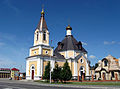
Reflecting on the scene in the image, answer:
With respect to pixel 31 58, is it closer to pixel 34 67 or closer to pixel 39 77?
pixel 34 67

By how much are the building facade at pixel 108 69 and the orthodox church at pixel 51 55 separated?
6641 millimetres

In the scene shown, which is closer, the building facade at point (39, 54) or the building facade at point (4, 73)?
the building facade at point (39, 54)

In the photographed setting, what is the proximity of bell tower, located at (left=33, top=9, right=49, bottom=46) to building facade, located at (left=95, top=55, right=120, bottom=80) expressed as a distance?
657 inches

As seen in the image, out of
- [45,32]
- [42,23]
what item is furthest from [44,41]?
[42,23]

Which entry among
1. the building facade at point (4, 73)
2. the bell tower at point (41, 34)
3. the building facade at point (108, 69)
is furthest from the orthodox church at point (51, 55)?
the building facade at point (4, 73)

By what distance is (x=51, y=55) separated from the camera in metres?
41.6

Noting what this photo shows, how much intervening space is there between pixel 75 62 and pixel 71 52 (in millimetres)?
3416

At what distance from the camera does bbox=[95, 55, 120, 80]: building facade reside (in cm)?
3921

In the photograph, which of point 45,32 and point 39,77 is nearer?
point 39,77

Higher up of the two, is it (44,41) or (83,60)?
(44,41)

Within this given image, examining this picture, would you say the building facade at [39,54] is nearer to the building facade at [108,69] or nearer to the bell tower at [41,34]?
the bell tower at [41,34]

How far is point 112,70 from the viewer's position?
39.5m

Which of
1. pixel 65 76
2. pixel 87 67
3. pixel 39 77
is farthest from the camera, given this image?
pixel 87 67

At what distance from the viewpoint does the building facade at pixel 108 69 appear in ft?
129
